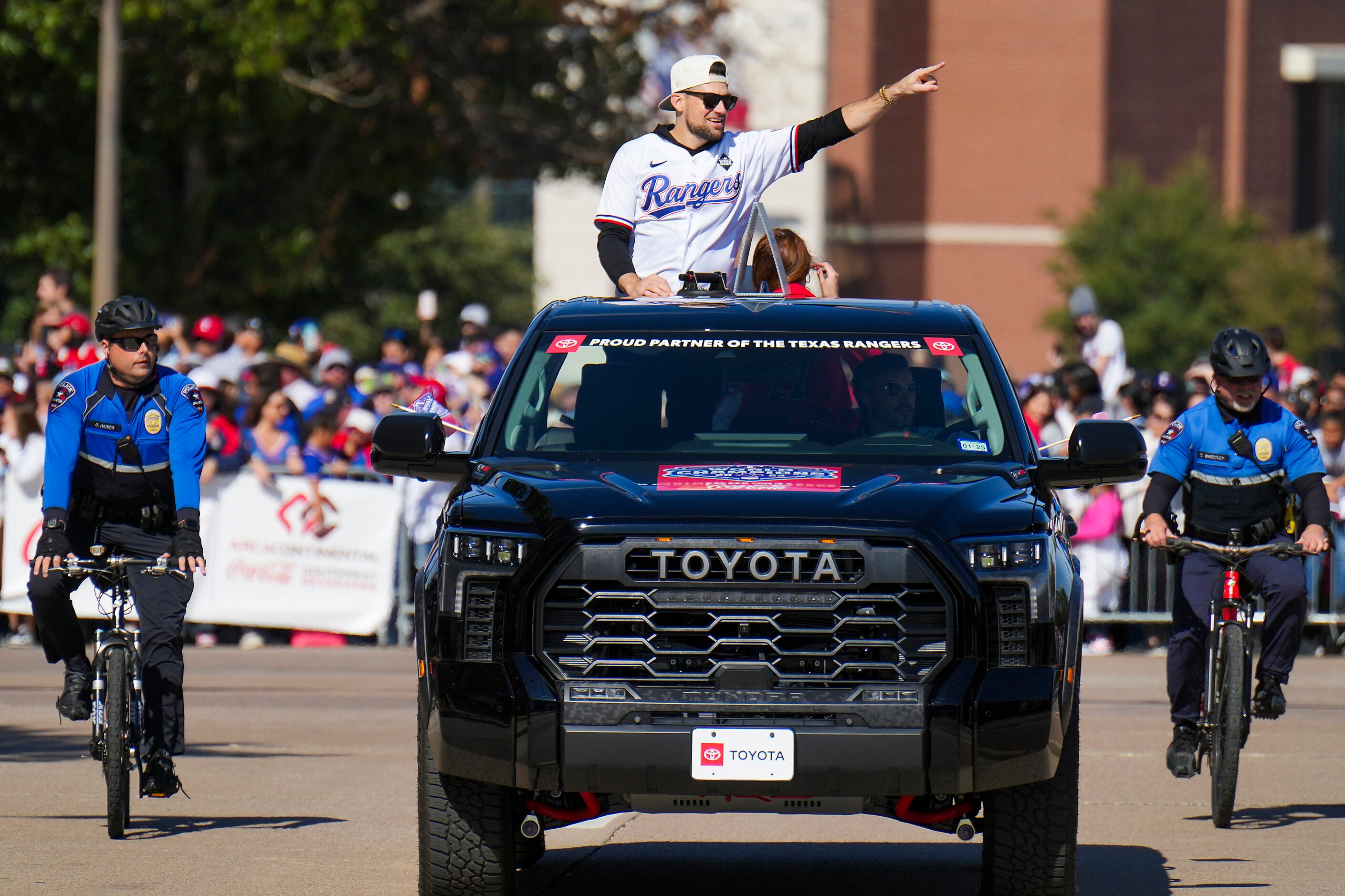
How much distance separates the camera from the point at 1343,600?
56.2ft

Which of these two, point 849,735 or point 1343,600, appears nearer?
point 849,735

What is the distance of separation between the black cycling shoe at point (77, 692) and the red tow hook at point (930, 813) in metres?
3.90

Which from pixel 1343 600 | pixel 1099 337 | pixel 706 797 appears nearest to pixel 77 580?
pixel 706 797

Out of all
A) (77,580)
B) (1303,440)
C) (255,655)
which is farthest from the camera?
(255,655)

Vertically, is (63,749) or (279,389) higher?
(279,389)

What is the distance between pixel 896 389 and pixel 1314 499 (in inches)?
121

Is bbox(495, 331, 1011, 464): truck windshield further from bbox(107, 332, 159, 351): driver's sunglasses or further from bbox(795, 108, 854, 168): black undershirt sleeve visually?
bbox(107, 332, 159, 351): driver's sunglasses

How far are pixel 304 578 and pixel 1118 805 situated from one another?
8357 mm

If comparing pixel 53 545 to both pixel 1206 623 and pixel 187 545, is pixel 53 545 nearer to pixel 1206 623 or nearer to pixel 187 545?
pixel 187 545

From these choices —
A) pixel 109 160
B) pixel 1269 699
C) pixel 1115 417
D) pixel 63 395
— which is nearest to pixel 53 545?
pixel 63 395

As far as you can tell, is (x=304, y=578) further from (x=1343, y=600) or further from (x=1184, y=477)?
(x=1184, y=477)

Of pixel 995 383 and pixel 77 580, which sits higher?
pixel 995 383

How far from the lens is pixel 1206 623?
10180 mm

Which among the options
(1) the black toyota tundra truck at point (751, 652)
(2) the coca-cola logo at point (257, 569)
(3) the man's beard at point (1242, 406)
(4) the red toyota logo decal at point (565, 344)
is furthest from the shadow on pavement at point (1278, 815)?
(2) the coca-cola logo at point (257, 569)
